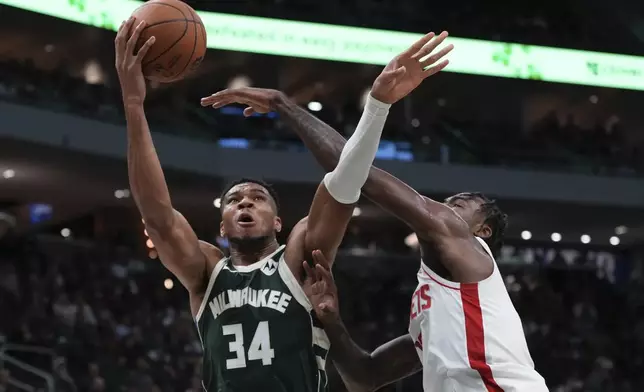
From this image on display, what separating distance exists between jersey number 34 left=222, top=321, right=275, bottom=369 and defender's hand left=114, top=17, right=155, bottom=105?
3.31 ft

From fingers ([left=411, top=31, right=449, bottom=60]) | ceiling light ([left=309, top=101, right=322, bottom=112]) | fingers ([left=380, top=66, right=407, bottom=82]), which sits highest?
ceiling light ([left=309, top=101, right=322, bottom=112])

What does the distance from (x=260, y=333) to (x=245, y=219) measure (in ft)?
1.73

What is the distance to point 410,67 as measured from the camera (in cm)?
344

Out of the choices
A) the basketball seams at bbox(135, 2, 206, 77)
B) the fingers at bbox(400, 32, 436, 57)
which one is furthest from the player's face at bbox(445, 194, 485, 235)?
the basketball seams at bbox(135, 2, 206, 77)

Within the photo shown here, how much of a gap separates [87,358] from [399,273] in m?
7.58

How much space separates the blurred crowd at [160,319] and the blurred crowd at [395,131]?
229 cm

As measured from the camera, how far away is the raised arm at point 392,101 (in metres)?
3.44

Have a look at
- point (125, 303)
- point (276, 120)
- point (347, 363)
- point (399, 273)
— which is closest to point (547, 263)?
point (399, 273)

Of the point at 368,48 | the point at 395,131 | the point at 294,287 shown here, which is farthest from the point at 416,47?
the point at 368,48

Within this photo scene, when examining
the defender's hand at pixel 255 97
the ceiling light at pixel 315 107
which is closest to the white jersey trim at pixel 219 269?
the defender's hand at pixel 255 97

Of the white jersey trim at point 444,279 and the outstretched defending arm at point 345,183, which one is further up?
the outstretched defending arm at point 345,183

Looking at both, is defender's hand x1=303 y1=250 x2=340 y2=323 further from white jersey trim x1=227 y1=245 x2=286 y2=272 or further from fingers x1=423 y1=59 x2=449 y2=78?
fingers x1=423 y1=59 x2=449 y2=78

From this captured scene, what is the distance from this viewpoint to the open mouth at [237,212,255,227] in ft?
12.9

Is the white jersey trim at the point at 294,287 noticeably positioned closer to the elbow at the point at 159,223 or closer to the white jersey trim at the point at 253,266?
the white jersey trim at the point at 253,266
